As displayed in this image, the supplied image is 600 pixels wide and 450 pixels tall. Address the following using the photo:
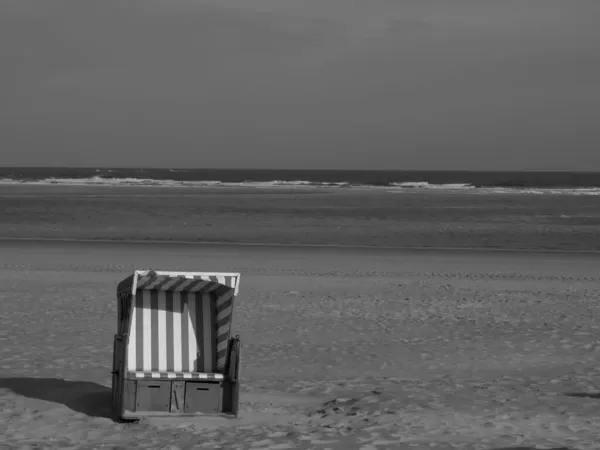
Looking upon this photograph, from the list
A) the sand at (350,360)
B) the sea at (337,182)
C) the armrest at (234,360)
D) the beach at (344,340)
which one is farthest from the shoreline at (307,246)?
the sea at (337,182)

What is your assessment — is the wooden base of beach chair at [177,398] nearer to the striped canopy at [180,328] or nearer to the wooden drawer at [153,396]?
the wooden drawer at [153,396]

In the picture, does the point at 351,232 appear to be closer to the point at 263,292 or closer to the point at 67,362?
the point at 263,292

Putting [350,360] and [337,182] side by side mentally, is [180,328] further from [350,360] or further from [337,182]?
[337,182]

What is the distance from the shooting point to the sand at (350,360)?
7465mm

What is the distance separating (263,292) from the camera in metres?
16.8

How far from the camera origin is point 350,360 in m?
10.8

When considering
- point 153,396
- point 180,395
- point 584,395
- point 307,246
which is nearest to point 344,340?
point 584,395

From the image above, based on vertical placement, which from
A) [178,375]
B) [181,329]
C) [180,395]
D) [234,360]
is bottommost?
[180,395]

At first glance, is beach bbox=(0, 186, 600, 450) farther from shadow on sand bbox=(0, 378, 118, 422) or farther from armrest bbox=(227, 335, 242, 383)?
armrest bbox=(227, 335, 242, 383)

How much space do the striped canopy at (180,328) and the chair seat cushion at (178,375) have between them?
0.14 ft

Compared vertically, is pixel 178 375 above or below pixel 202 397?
above

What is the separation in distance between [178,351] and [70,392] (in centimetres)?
162

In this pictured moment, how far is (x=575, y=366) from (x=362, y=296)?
6.34 metres

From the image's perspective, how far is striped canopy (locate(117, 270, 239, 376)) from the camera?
A: 773cm
